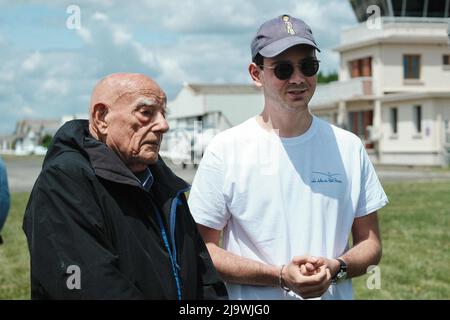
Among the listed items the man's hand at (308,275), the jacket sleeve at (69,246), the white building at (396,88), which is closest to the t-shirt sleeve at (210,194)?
the man's hand at (308,275)

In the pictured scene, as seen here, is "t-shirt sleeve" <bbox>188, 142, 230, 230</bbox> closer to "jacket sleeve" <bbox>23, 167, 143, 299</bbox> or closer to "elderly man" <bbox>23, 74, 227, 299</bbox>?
"elderly man" <bbox>23, 74, 227, 299</bbox>

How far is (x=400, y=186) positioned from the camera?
955 inches

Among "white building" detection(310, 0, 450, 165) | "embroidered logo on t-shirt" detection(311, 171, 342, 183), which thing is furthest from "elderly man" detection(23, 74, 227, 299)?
"white building" detection(310, 0, 450, 165)

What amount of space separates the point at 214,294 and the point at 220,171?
0.63 metres

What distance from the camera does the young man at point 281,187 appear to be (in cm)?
341

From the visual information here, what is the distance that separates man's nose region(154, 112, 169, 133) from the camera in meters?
2.77

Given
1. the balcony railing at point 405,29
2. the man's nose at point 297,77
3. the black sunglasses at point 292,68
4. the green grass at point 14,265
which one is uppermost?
the balcony railing at point 405,29

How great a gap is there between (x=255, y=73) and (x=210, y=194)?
23.9 inches

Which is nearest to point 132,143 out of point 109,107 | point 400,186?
point 109,107

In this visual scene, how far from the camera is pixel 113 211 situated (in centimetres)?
261

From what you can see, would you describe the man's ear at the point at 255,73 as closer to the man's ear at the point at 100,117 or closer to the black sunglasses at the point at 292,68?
the black sunglasses at the point at 292,68

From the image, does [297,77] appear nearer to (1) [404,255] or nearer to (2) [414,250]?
(1) [404,255]

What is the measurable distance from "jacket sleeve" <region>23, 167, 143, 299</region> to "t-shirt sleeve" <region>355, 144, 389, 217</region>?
138 centimetres
